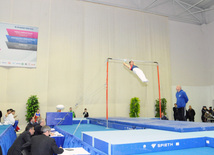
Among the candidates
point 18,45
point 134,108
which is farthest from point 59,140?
point 134,108

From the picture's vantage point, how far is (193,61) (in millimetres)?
16156

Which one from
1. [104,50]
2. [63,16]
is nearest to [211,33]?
[104,50]

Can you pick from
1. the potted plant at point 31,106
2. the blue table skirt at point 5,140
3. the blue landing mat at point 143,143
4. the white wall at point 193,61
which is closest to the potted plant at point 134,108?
the white wall at point 193,61

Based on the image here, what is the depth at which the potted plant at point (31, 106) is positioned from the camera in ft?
35.8

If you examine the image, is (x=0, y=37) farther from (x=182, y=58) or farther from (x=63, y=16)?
(x=182, y=58)

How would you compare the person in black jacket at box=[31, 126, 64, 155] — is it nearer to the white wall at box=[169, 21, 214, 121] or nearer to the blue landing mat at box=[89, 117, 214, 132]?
the blue landing mat at box=[89, 117, 214, 132]

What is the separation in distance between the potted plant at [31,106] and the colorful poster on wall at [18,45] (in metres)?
2.03

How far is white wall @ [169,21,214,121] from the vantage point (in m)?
15.5

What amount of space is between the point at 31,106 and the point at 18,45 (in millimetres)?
3773

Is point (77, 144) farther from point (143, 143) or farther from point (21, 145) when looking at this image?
point (143, 143)

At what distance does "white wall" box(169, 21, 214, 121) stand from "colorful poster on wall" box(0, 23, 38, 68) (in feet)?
34.3

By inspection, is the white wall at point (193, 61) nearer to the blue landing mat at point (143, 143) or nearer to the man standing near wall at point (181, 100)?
the man standing near wall at point (181, 100)

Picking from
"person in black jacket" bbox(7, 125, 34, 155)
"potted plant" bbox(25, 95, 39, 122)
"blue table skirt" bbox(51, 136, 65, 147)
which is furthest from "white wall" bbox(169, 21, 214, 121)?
"person in black jacket" bbox(7, 125, 34, 155)

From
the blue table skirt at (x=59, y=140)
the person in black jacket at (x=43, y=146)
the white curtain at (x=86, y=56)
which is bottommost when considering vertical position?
the blue table skirt at (x=59, y=140)
